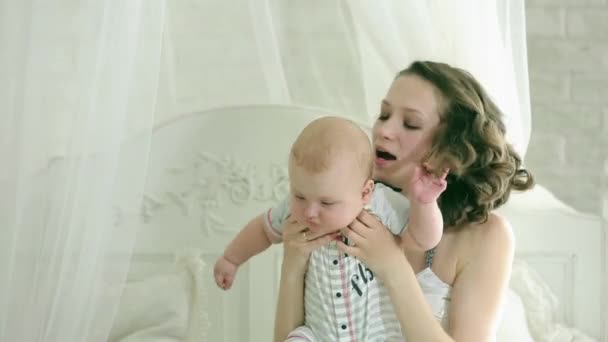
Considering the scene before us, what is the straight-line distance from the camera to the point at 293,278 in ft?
5.26

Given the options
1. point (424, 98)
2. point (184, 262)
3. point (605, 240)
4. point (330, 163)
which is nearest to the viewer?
point (330, 163)

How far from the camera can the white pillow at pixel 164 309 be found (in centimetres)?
210

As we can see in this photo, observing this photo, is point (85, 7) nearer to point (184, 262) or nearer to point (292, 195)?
point (292, 195)

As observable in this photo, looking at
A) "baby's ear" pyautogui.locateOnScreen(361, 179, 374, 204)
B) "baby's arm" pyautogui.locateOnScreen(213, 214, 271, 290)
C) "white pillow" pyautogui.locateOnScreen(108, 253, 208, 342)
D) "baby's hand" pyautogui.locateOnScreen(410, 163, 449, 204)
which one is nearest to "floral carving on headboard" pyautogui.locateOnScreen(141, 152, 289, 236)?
"white pillow" pyautogui.locateOnScreen(108, 253, 208, 342)

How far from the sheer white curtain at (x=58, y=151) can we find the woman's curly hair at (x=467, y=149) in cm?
59

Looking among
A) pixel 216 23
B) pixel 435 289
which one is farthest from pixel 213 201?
pixel 435 289

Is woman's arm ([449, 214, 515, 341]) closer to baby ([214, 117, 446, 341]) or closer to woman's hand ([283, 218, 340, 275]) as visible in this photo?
baby ([214, 117, 446, 341])

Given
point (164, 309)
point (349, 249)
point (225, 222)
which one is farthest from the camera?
→ point (225, 222)

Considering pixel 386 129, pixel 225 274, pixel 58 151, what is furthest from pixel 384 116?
pixel 58 151

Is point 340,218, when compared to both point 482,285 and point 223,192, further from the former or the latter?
point 223,192

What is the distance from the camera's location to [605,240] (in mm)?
2467

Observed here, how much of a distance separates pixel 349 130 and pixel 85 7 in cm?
49

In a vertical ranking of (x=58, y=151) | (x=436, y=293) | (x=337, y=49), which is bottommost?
(x=436, y=293)

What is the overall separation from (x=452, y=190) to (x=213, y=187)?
2.50 ft
